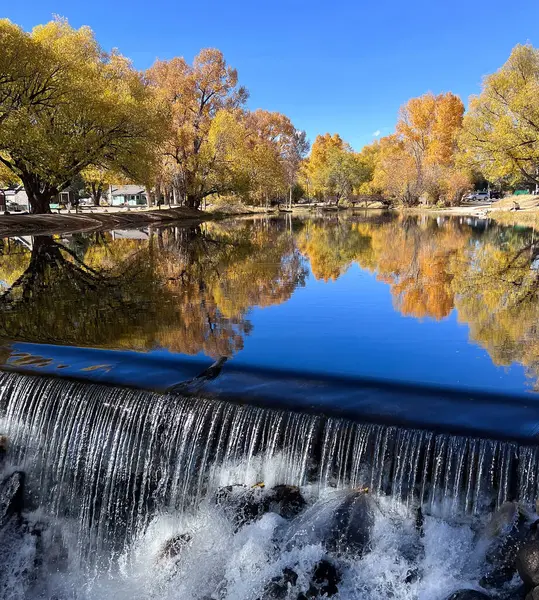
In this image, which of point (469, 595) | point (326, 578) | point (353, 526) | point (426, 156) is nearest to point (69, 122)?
point (353, 526)

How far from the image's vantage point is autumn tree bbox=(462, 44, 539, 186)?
27609mm

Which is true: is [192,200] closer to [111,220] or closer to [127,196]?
[111,220]

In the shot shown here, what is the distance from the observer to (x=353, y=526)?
169 inches

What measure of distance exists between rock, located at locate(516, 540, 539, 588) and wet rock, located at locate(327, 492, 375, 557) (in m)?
1.16

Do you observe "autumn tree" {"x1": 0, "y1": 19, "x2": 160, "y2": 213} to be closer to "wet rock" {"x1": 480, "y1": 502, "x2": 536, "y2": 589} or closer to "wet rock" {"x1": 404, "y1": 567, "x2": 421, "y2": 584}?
"wet rock" {"x1": 404, "y1": 567, "x2": 421, "y2": 584}

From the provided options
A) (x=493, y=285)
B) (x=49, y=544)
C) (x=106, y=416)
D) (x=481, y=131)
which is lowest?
(x=49, y=544)

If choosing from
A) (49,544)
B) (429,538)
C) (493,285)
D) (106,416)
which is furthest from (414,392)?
(493,285)

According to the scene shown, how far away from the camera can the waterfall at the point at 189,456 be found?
14.4 feet

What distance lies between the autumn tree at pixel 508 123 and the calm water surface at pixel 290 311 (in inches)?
526

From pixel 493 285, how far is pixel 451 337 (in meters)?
4.45

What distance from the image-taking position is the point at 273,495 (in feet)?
15.5

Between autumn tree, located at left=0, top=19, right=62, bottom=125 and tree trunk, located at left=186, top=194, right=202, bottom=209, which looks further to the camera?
tree trunk, located at left=186, top=194, right=202, bottom=209

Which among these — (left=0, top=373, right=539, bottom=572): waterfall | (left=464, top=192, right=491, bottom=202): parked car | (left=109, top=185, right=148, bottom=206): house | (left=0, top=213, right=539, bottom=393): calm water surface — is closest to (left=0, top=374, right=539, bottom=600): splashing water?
(left=0, top=373, right=539, bottom=572): waterfall

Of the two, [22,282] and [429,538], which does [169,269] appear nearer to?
[22,282]
